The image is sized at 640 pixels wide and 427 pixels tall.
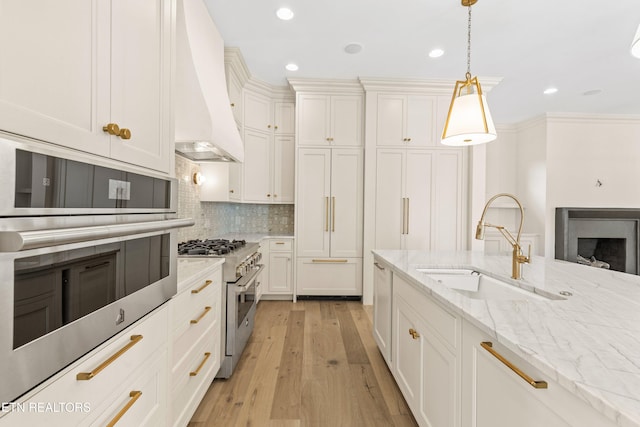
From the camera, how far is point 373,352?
2.48 m

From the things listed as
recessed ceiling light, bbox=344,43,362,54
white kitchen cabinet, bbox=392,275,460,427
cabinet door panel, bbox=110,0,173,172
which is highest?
recessed ceiling light, bbox=344,43,362,54

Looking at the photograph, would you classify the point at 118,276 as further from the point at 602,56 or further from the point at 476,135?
the point at 602,56

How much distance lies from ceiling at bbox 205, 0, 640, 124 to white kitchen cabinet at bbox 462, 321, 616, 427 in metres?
2.68

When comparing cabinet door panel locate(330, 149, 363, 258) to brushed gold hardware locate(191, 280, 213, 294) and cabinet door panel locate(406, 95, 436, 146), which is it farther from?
brushed gold hardware locate(191, 280, 213, 294)

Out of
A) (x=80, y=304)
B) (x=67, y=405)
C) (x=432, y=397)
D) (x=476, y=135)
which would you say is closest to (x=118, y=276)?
(x=80, y=304)

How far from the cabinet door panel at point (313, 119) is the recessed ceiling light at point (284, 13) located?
4.13 ft

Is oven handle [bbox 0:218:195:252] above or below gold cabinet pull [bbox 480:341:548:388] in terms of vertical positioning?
above

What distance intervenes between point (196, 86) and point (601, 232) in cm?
662

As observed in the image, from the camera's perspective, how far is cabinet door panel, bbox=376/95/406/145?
3.82m

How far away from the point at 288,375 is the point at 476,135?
2.16 meters

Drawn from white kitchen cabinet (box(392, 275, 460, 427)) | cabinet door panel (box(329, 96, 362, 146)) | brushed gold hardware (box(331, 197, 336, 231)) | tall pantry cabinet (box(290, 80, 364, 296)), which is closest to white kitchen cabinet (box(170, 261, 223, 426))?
white kitchen cabinet (box(392, 275, 460, 427))

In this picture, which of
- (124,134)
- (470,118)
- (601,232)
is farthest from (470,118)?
(601,232)

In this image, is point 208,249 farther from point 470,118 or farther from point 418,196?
point 418,196

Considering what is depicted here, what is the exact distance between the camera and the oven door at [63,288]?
1.77 feet
